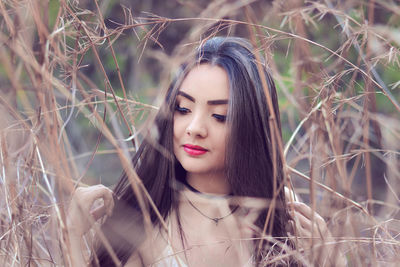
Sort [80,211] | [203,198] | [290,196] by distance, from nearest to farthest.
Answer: [290,196] < [80,211] < [203,198]

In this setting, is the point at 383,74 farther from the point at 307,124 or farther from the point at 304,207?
the point at 307,124

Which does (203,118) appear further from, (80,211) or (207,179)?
(80,211)

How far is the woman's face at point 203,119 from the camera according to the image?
89cm

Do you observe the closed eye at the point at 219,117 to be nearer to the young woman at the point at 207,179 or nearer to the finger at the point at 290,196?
the young woman at the point at 207,179

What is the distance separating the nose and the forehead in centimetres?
4

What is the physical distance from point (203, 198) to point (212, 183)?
0.03m

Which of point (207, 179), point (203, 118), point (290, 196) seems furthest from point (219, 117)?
point (290, 196)

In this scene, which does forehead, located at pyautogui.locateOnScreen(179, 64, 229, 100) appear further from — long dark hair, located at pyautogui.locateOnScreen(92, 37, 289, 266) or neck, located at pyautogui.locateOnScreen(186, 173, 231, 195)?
neck, located at pyautogui.locateOnScreen(186, 173, 231, 195)

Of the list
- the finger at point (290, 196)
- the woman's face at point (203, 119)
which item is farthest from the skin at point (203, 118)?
the finger at point (290, 196)

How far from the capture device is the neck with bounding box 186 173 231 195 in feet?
3.15

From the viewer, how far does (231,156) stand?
893mm

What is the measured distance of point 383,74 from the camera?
2395 millimetres

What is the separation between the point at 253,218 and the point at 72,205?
33 centimetres

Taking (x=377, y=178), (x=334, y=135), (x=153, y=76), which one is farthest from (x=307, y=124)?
(x=377, y=178)
